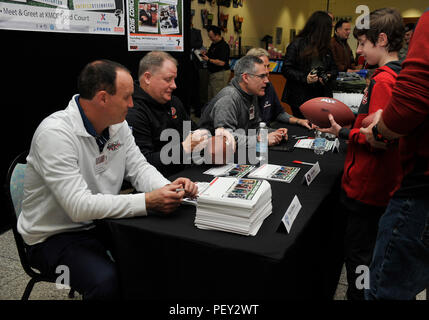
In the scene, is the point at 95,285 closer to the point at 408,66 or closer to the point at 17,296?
the point at 17,296

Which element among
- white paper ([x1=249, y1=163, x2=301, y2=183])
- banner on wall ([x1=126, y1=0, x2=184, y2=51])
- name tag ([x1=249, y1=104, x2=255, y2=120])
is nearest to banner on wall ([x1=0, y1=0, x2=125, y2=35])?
banner on wall ([x1=126, y1=0, x2=184, y2=51])

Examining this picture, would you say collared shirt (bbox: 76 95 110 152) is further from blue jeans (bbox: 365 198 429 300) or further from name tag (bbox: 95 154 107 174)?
blue jeans (bbox: 365 198 429 300)

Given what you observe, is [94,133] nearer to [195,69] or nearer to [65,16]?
[65,16]

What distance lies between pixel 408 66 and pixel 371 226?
0.86 metres

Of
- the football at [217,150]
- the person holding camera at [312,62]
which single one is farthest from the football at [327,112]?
the person holding camera at [312,62]

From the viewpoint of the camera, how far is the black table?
1.09 metres

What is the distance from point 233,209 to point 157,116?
48.9 inches

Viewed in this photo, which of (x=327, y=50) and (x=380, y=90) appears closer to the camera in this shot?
(x=380, y=90)

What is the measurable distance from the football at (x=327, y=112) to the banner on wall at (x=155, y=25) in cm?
201

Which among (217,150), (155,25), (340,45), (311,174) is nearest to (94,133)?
(217,150)

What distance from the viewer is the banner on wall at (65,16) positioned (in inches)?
88.7

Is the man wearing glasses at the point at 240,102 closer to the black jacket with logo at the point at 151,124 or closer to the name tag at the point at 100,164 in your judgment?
the black jacket with logo at the point at 151,124

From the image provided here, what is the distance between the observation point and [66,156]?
4.34 ft

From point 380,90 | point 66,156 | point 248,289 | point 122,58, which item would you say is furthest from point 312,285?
point 122,58
